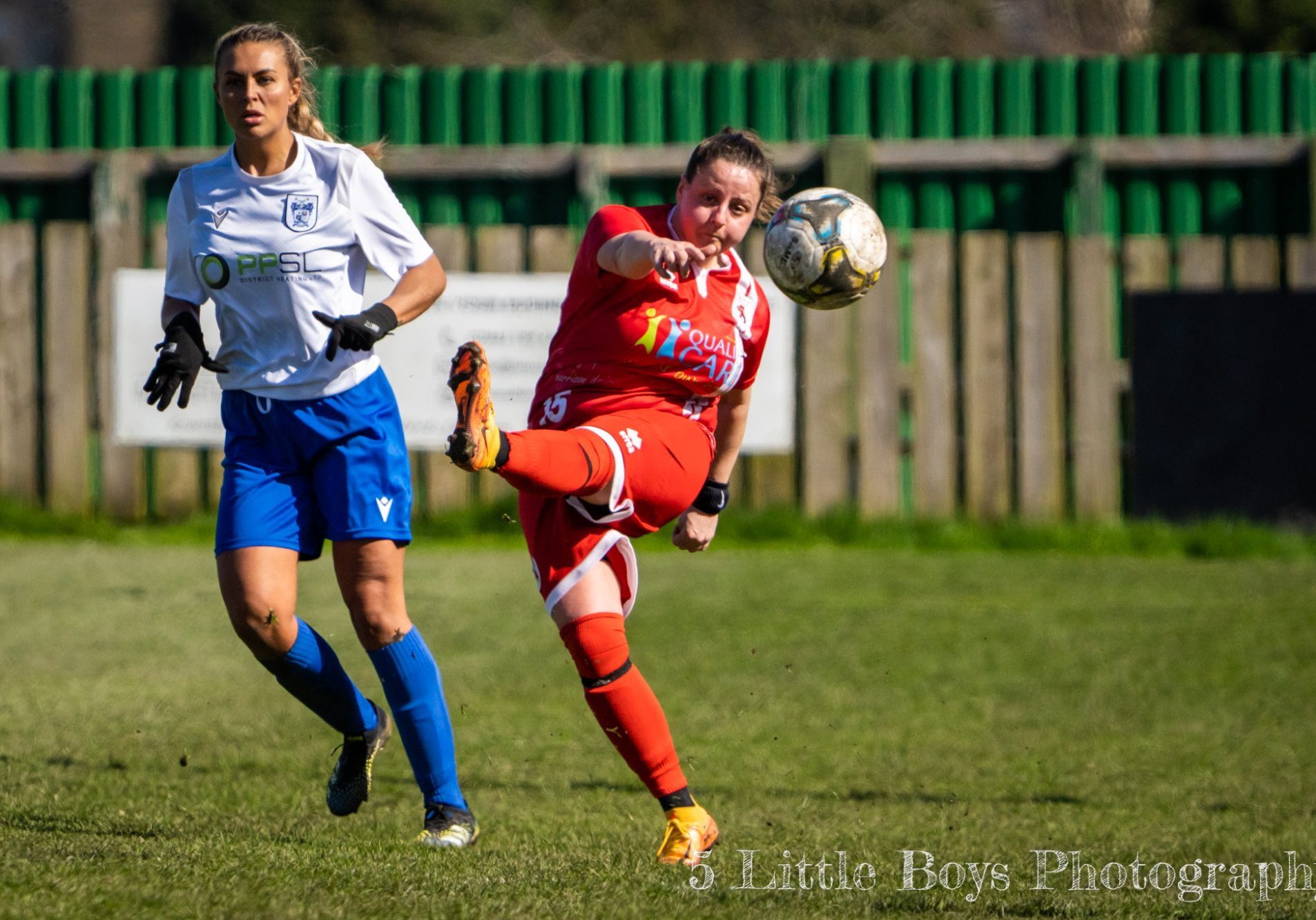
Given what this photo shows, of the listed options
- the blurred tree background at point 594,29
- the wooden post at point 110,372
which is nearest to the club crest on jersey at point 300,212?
the wooden post at point 110,372

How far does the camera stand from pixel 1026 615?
908cm

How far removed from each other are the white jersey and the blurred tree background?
20.2 m

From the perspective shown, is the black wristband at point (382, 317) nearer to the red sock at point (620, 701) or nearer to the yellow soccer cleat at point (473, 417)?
the yellow soccer cleat at point (473, 417)

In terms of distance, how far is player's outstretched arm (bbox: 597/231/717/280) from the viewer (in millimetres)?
4289

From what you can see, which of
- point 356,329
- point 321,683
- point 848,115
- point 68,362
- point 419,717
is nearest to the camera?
point 356,329

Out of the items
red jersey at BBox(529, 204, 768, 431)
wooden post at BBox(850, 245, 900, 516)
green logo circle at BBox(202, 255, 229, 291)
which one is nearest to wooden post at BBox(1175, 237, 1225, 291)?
wooden post at BBox(850, 245, 900, 516)

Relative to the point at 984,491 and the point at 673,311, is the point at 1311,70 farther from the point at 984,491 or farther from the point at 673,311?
the point at 673,311

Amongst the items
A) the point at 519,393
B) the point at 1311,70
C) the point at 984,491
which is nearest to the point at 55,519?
the point at 519,393

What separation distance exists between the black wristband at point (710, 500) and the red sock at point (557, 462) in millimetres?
726

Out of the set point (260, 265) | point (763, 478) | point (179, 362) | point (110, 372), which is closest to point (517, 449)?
point (260, 265)

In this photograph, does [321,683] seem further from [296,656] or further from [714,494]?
[714,494]

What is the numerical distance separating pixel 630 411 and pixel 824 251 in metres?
0.72

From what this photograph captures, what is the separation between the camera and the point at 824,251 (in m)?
4.80

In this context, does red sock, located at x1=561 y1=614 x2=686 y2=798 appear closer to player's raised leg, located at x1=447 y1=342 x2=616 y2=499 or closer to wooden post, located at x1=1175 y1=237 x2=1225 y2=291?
player's raised leg, located at x1=447 y1=342 x2=616 y2=499
